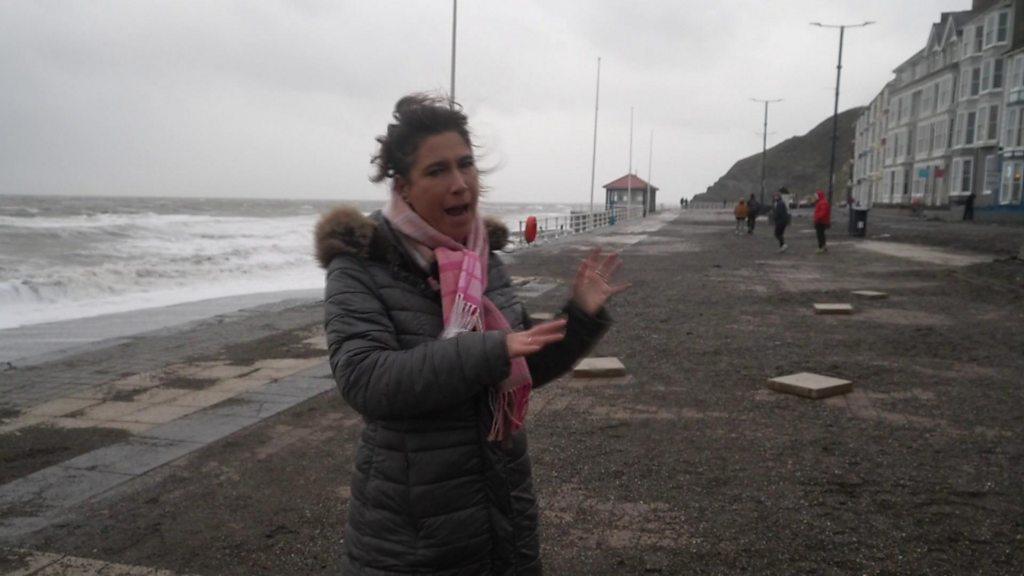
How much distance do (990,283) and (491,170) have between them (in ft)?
44.4

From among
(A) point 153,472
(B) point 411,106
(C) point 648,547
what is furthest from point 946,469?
(A) point 153,472

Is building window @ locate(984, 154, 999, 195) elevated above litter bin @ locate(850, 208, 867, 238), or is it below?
above

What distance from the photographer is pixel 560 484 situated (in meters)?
4.39

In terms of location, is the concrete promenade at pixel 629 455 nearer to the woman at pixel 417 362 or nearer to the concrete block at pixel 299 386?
the concrete block at pixel 299 386

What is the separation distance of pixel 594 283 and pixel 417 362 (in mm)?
726

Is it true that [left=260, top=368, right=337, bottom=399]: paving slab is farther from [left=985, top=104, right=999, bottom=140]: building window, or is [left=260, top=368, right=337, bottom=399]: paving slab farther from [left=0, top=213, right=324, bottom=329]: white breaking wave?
[left=985, top=104, right=999, bottom=140]: building window

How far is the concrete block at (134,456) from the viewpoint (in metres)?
4.75

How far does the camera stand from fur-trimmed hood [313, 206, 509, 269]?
193 centimetres

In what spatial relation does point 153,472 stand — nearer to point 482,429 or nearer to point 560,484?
point 560,484

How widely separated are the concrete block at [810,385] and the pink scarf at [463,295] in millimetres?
4742

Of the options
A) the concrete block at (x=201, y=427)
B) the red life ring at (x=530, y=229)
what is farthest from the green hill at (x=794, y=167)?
the concrete block at (x=201, y=427)

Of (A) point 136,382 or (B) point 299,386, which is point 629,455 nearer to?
(B) point 299,386

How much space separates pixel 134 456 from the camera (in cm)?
495

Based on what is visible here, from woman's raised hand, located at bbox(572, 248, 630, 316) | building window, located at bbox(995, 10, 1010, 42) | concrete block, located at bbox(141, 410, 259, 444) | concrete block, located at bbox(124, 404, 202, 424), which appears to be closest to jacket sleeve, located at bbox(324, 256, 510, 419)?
woman's raised hand, located at bbox(572, 248, 630, 316)
